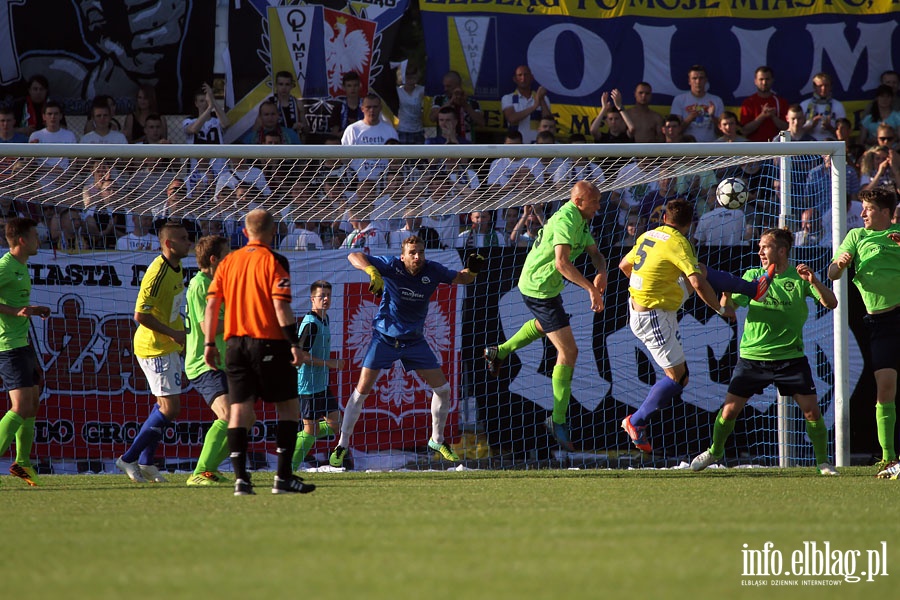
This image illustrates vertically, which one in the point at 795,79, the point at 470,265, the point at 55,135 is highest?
the point at 795,79

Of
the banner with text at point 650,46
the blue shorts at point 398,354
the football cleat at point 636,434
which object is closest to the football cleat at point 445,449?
the blue shorts at point 398,354

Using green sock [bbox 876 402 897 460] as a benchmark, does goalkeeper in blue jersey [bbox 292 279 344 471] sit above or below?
above

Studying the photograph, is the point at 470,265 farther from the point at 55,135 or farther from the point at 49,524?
the point at 55,135

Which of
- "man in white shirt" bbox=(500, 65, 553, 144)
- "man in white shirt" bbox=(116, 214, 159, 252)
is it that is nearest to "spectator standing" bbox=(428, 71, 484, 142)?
"man in white shirt" bbox=(500, 65, 553, 144)

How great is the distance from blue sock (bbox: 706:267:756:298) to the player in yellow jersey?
4.38 m

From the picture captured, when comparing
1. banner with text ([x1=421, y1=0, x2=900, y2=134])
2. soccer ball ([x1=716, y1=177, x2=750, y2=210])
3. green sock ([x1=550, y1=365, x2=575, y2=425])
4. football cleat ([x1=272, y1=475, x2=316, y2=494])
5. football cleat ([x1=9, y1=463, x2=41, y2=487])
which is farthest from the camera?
banner with text ([x1=421, y1=0, x2=900, y2=134])

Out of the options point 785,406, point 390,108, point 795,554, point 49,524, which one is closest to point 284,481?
point 49,524

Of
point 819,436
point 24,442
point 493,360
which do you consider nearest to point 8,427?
point 24,442

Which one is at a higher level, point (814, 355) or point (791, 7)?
point (791, 7)

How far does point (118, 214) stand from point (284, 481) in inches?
220

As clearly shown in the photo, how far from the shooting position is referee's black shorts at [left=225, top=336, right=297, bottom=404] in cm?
682

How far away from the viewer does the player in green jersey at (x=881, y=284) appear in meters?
8.37

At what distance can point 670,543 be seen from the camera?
496 centimetres

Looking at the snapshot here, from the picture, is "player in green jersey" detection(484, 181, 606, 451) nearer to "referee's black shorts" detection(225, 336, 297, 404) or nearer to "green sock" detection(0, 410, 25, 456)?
"referee's black shorts" detection(225, 336, 297, 404)
